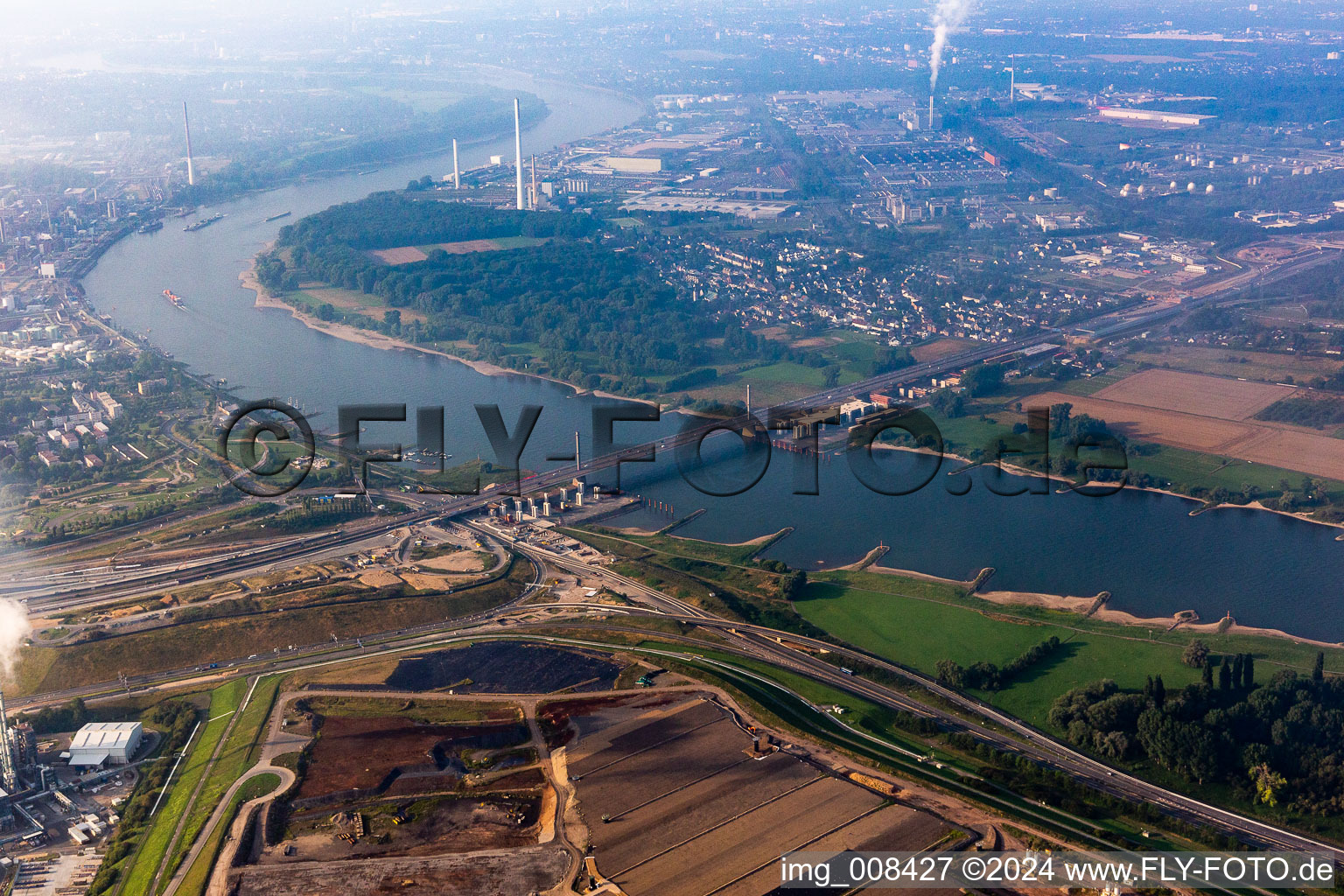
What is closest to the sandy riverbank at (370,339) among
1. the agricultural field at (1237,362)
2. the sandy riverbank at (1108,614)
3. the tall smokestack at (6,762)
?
the sandy riverbank at (1108,614)

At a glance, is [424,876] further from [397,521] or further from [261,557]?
[397,521]

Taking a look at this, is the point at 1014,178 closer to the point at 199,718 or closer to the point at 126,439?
the point at 126,439

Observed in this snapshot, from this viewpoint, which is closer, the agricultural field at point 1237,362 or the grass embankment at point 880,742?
the grass embankment at point 880,742

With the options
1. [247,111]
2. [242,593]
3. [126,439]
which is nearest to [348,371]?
[126,439]

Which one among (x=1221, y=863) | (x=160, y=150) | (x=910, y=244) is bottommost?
(x=1221, y=863)

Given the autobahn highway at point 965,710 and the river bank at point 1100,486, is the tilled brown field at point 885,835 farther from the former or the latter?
the river bank at point 1100,486
